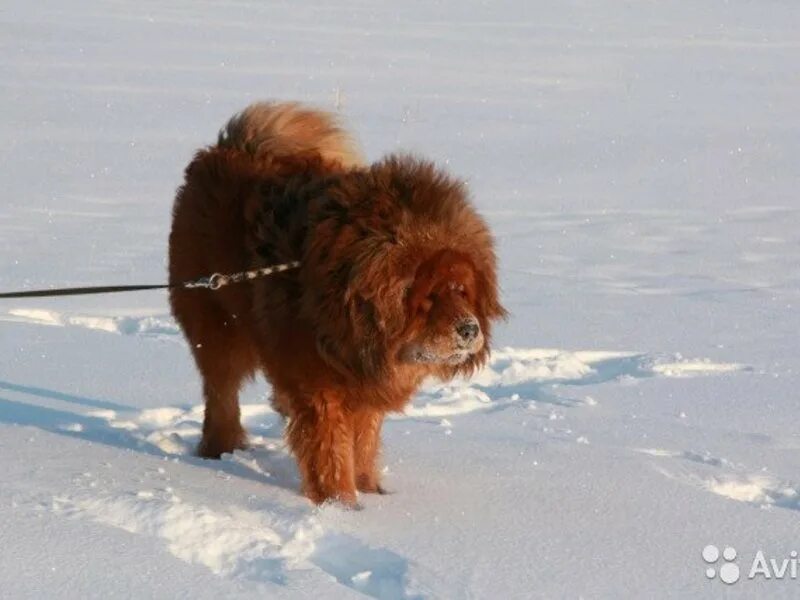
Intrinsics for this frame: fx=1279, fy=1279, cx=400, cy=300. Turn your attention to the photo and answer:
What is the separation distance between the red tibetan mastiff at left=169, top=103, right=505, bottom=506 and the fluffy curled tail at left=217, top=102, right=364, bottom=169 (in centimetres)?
16

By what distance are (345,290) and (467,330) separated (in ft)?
1.48

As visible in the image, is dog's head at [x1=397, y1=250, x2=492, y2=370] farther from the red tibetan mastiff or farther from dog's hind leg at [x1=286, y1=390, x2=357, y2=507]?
dog's hind leg at [x1=286, y1=390, x2=357, y2=507]

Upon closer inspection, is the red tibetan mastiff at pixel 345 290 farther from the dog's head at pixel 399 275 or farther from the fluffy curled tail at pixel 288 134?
the fluffy curled tail at pixel 288 134

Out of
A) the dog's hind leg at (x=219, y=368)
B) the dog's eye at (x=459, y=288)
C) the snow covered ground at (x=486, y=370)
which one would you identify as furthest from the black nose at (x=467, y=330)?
the dog's hind leg at (x=219, y=368)

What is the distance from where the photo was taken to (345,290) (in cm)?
445

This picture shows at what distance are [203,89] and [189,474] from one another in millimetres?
14028

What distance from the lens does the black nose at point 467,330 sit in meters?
4.35

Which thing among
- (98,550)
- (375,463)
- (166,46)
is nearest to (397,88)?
(166,46)

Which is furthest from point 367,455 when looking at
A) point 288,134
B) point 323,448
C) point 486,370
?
point 486,370

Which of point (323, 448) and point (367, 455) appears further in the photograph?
point (367, 455)

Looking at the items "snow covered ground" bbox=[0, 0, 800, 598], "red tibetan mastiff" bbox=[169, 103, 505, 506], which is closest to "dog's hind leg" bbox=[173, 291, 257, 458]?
"red tibetan mastiff" bbox=[169, 103, 505, 506]

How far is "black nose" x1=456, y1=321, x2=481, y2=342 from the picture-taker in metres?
4.35

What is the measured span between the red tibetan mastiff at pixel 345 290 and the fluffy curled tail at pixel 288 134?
16cm

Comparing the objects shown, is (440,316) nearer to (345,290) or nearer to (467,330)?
(467,330)
